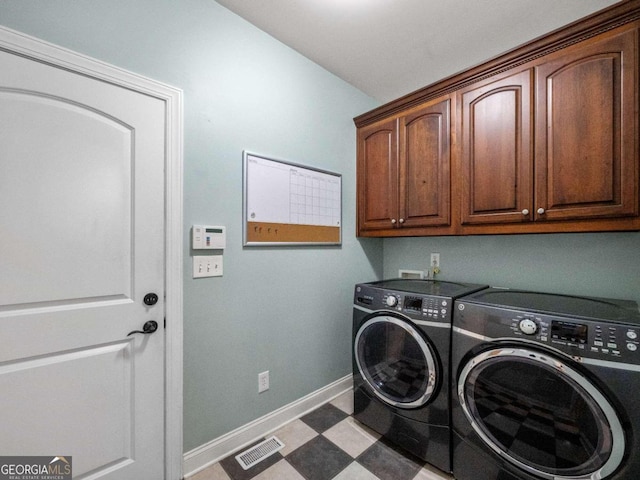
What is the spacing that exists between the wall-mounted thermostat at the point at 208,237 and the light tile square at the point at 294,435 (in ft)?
4.17

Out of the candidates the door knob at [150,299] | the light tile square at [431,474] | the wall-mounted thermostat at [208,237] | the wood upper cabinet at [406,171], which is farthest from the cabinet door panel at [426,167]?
the door knob at [150,299]

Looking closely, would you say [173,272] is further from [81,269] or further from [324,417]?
[324,417]

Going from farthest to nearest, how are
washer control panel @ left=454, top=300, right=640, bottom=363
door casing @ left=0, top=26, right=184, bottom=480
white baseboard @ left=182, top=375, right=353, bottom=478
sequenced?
white baseboard @ left=182, top=375, right=353, bottom=478 < door casing @ left=0, top=26, right=184, bottom=480 < washer control panel @ left=454, top=300, right=640, bottom=363

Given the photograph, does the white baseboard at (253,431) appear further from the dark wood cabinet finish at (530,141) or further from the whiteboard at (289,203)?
the dark wood cabinet finish at (530,141)

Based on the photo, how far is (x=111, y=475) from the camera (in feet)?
3.98

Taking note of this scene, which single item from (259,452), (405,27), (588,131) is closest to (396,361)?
(259,452)

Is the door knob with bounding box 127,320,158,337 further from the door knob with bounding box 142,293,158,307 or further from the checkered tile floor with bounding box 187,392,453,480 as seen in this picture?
the checkered tile floor with bounding box 187,392,453,480

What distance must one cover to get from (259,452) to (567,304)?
186cm

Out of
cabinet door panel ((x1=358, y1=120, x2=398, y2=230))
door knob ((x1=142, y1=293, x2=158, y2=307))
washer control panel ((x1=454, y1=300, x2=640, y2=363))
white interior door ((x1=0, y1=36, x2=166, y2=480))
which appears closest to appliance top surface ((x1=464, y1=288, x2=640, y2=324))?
washer control panel ((x1=454, y1=300, x2=640, y2=363))

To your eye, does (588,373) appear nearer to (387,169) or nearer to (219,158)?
(387,169)

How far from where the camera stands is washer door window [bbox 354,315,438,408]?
1.46m

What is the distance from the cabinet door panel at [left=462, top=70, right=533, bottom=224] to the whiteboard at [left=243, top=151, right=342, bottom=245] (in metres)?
0.93

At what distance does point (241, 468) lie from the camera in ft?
4.79

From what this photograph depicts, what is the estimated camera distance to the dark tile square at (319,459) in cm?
142
